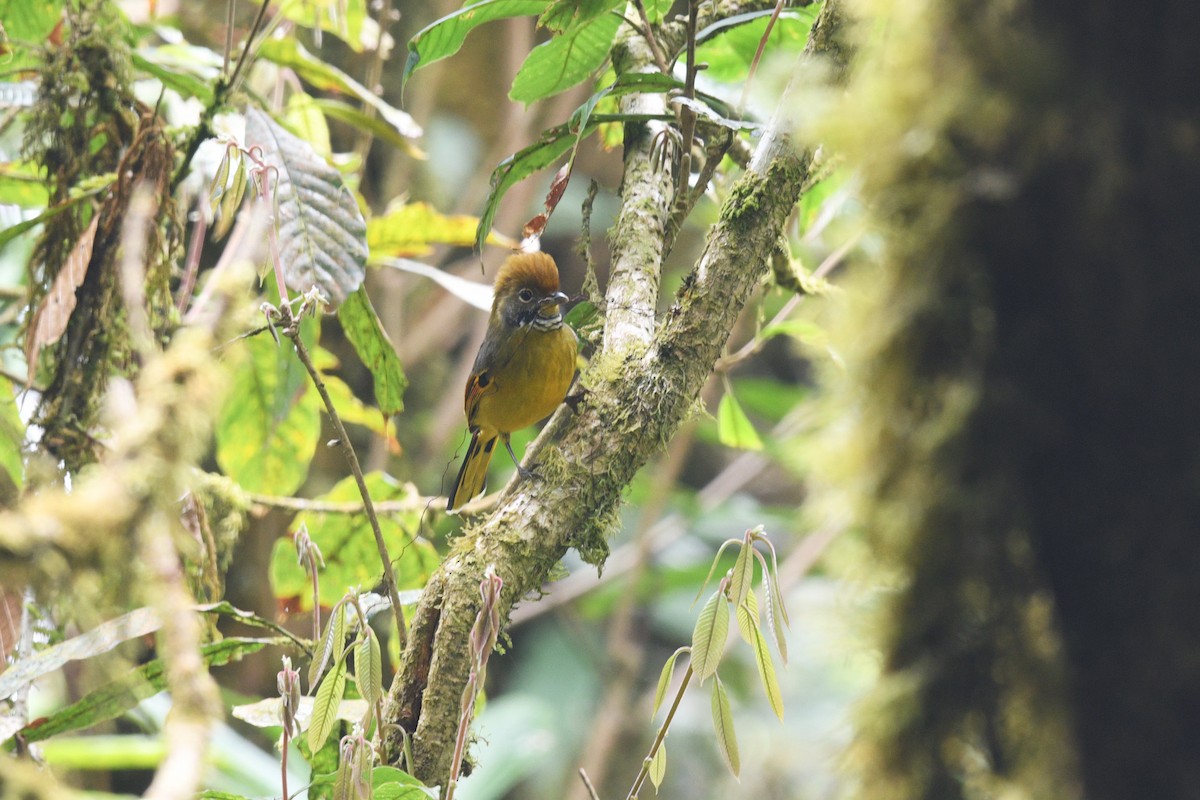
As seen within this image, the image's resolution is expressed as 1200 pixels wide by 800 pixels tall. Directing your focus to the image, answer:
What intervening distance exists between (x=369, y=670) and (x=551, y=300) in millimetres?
2203

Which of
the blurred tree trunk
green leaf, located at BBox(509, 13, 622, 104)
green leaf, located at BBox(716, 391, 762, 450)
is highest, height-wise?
green leaf, located at BBox(509, 13, 622, 104)

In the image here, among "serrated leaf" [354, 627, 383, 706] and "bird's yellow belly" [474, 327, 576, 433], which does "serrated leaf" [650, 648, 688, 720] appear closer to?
"serrated leaf" [354, 627, 383, 706]

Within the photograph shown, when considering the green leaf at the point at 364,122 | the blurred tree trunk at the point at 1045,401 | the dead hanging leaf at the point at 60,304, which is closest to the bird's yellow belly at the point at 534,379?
the green leaf at the point at 364,122

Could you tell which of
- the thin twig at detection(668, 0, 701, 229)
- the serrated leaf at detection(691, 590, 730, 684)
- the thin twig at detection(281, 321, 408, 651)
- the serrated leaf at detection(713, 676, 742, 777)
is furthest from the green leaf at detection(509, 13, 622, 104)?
the serrated leaf at detection(713, 676, 742, 777)

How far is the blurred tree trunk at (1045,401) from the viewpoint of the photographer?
68cm

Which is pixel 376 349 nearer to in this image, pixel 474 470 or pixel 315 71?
pixel 315 71

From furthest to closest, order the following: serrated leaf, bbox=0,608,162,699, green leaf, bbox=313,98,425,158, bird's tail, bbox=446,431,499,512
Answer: bird's tail, bbox=446,431,499,512 → green leaf, bbox=313,98,425,158 → serrated leaf, bbox=0,608,162,699

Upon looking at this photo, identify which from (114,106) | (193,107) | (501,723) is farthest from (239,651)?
(501,723)

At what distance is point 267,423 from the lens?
2729mm

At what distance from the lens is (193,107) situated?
329 cm

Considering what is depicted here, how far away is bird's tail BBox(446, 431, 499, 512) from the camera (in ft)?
12.9

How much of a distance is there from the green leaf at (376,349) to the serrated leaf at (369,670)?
87cm

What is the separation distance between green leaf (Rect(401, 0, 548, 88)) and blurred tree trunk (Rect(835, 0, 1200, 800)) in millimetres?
1383

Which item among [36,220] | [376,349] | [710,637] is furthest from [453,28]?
[710,637]
